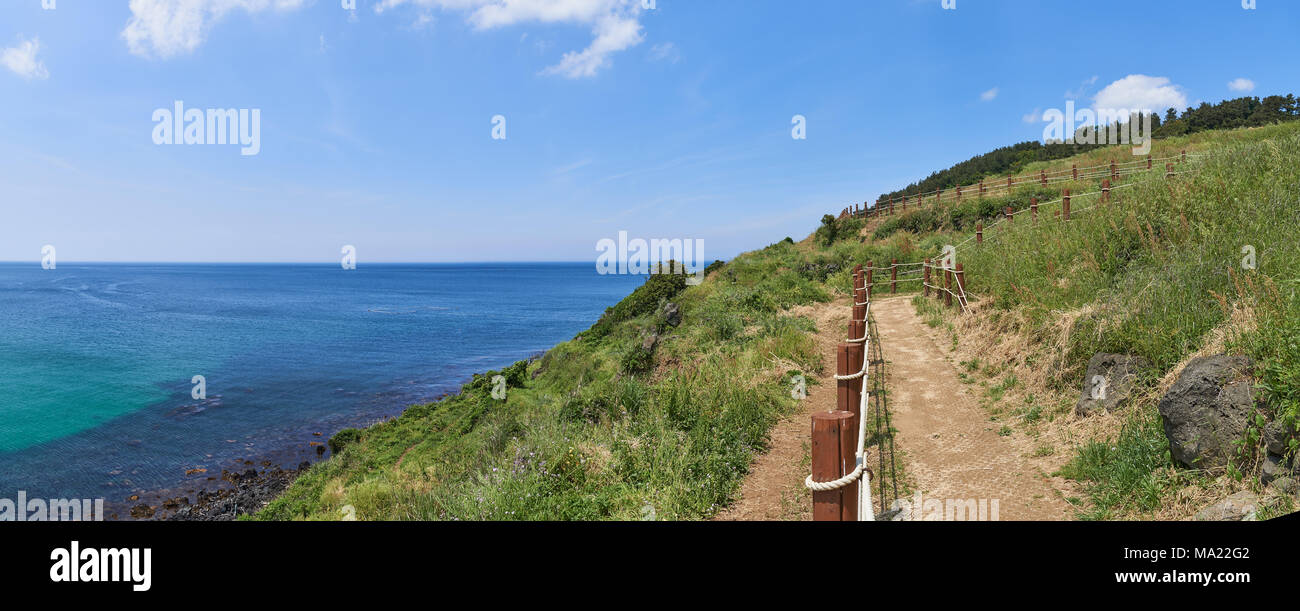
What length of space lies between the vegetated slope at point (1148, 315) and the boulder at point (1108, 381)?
13 centimetres

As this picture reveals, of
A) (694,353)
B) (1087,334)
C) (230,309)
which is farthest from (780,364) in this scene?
(230,309)

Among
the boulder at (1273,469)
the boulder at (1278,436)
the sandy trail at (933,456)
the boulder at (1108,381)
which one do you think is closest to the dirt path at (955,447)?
the sandy trail at (933,456)

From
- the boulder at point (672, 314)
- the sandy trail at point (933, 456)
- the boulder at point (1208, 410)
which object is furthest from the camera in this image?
the boulder at point (672, 314)

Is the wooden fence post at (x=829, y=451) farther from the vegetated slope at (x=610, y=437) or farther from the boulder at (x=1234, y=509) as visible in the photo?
the boulder at (x=1234, y=509)

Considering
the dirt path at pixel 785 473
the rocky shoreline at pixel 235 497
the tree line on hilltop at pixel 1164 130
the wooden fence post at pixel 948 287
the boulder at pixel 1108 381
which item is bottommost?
the rocky shoreline at pixel 235 497

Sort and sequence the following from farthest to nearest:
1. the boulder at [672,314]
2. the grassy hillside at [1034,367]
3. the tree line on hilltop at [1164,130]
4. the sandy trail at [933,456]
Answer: the tree line on hilltop at [1164,130]
the boulder at [672,314]
the sandy trail at [933,456]
the grassy hillside at [1034,367]

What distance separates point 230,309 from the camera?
79.8 m

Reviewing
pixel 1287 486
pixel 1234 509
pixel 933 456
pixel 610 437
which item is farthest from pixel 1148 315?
pixel 610 437

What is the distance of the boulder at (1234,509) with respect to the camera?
3.55 m

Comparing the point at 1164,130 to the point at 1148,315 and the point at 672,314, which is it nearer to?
the point at 672,314

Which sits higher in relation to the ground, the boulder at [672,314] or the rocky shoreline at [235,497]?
the boulder at [672,314]

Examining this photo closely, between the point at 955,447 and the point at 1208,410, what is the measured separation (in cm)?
244
